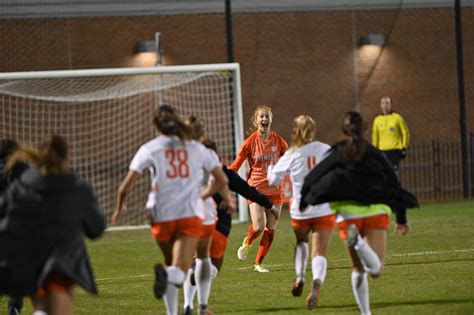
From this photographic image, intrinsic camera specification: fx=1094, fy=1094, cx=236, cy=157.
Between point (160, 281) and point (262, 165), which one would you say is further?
point (262, 165)

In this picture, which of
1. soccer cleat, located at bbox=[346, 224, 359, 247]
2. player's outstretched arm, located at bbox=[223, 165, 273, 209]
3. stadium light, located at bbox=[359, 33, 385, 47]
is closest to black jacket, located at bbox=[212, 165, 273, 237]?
player's outstretched arm, located at bbox=[223, 165, 273, 209]

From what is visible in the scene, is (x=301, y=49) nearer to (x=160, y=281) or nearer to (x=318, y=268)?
(x=318, y=268)

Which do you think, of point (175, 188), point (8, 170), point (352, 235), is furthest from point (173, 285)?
point (8, 170)

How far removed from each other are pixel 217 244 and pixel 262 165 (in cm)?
353

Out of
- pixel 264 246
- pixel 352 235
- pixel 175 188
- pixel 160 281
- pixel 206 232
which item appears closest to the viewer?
pixel 160 281

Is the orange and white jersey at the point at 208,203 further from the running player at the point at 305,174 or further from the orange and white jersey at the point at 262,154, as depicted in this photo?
the orange and white jersey at the point at 262,154

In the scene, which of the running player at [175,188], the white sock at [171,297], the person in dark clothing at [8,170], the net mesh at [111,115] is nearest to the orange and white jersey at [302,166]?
the running player at [175,188]

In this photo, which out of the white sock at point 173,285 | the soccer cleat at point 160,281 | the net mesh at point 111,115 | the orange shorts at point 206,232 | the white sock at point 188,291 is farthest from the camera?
the net mesh at point 111,115

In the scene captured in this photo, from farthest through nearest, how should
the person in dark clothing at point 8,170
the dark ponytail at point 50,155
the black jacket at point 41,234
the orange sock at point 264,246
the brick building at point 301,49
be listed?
the brick building at point 301,49 → the orange sock at point 264,246 → the person in dark clothing at point 8,170 → the dark ponytail at point 50,155 → the black jacket at point 41,234

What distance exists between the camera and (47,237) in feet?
23.2

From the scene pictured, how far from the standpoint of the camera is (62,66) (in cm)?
2634

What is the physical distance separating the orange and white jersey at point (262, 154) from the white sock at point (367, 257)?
5.08m

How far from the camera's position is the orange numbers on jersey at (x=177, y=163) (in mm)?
8711

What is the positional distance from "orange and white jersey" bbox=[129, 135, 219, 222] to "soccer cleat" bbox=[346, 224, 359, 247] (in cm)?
124
